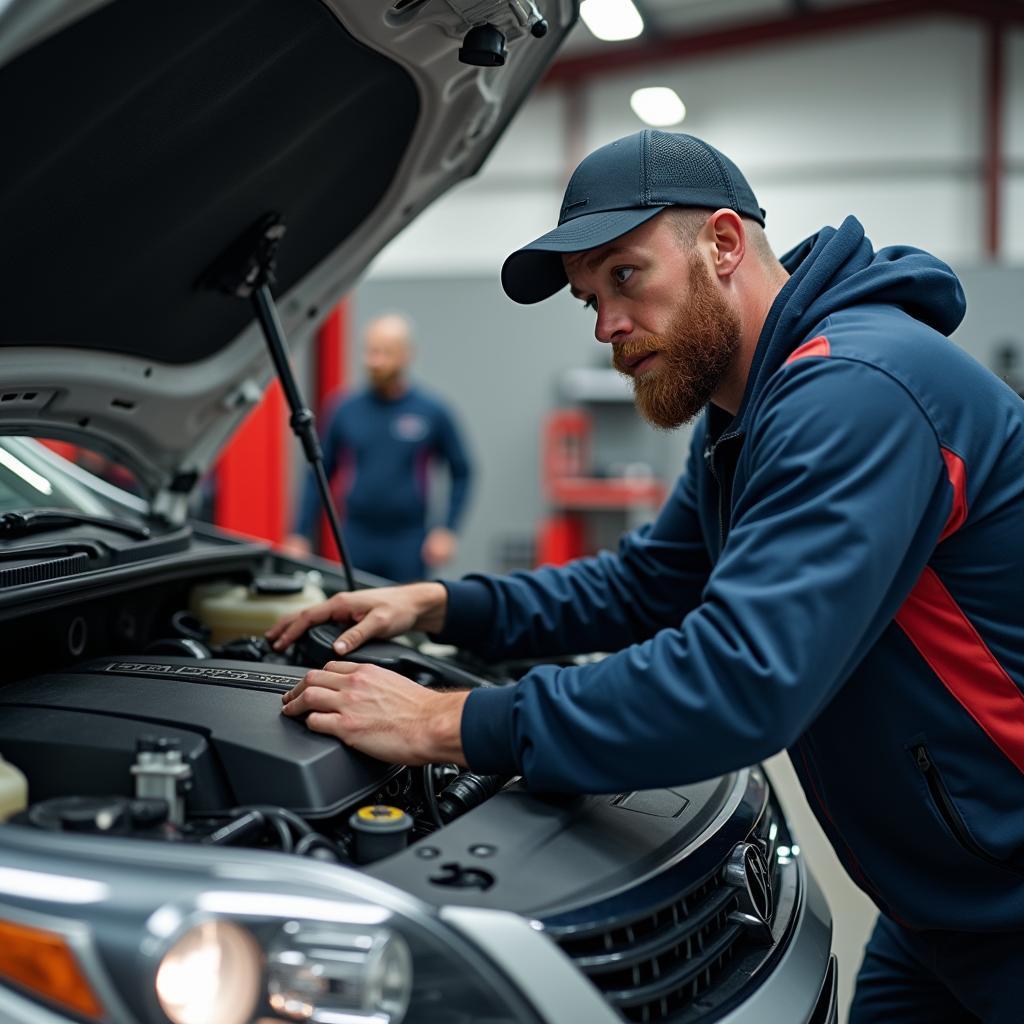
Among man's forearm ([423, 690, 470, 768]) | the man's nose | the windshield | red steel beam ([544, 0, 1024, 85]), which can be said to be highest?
red steel beam ([544, 0, 1024, 85])

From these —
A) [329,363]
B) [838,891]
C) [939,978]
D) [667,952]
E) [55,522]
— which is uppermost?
[329,363]

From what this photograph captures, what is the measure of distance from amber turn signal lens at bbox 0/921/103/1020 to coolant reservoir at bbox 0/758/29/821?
223 millimetres

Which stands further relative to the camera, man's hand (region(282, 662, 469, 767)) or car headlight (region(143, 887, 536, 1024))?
man's hand (region(282, 662, 469, 767))

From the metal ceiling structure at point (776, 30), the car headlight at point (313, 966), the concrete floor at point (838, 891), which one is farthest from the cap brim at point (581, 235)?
the metal ceiling structure at point (776, 30)

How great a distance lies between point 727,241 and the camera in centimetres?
140

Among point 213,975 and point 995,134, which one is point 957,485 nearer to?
point 213,975

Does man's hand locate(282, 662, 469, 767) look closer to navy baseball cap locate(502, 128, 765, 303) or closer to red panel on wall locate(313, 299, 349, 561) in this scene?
navy baseball cap locate(502, 128, 765, 303)

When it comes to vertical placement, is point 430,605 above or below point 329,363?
below

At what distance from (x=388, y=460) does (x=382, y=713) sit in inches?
144

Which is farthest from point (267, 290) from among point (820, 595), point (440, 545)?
point (440, 545)

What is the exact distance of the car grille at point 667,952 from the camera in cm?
102

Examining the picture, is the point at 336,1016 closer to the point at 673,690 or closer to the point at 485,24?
the point at 673,690

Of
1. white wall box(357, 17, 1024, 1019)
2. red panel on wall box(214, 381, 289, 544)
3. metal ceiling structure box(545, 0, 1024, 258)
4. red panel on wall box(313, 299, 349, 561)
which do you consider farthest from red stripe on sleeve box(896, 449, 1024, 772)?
metal ceiling structure box(545, 0, 1024, 258)

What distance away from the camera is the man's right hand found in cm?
168
